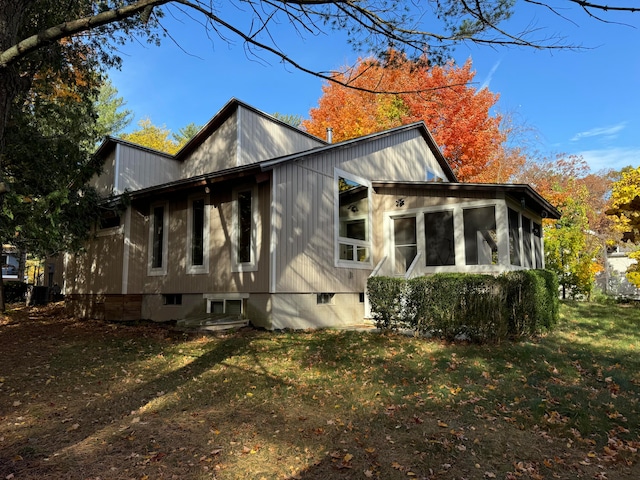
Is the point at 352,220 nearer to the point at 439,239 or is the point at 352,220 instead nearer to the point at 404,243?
the point at 404,243

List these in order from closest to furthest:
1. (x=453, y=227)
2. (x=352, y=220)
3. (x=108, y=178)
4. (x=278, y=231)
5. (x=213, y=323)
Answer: (x=213, y=323) < (x=278, y=231) < (x=453, y=227) < (x=352, y=220) < (x=108, y=178)

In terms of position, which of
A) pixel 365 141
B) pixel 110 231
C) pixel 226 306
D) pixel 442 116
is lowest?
pixel 226 306

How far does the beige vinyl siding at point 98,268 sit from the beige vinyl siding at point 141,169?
1753mm

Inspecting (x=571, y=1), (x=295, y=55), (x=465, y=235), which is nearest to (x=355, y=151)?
(x=465, y=235)

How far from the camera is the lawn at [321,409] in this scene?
12.6 ft

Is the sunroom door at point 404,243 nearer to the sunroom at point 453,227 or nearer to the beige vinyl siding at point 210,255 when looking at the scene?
the sunroom at point 453,227

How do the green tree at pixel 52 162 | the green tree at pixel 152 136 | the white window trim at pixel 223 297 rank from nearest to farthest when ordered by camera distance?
the green tree at pixel 52 162
the white window trim at pixel 223 297
the green tree at pixel 152 136

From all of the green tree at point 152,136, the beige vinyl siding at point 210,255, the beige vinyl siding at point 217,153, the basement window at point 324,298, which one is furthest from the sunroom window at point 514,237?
the green tree at point 152,136

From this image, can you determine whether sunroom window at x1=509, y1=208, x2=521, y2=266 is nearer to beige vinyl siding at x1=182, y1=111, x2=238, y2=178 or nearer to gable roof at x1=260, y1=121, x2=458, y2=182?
gable roof at x1=260, y1=121, x2=458, y2=182

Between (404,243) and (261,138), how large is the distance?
576cm

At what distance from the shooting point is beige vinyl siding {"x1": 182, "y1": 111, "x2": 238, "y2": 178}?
13.4 meters

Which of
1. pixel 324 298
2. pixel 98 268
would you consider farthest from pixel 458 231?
pixel 98 268

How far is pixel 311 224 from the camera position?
10398mm

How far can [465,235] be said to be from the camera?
11000mm
